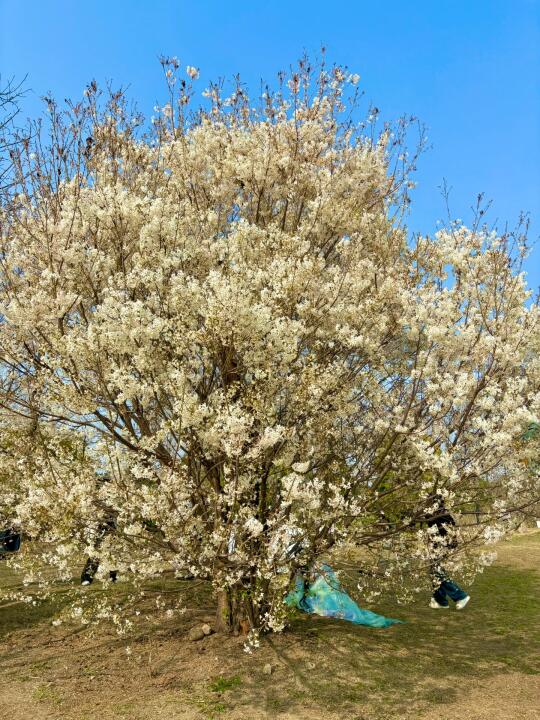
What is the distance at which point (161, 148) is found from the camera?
10.6 m

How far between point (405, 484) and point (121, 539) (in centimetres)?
399

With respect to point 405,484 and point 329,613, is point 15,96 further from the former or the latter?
point 329,613

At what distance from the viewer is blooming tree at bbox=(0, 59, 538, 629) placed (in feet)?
23.7

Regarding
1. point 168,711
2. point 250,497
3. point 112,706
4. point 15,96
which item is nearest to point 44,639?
point 112,706

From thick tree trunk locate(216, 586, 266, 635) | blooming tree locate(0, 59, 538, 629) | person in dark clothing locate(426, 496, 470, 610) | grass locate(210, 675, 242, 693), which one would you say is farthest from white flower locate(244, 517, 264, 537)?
thick tree trunk locate(216, 586, 266, 635)

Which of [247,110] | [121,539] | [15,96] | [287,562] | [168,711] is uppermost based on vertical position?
[247,110]

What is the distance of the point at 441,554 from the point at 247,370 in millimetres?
3662

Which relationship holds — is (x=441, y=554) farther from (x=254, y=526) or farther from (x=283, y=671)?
(x=254, y=526)

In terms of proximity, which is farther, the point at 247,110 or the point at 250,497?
the point at 247,110

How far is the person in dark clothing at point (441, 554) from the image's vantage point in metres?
Answer: 7.95

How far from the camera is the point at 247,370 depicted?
25.9 ft

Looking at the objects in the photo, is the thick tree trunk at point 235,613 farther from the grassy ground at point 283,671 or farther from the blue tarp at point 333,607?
the blue tarp at point 333,607

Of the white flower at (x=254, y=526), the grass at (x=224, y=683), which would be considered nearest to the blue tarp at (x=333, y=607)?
the grass at (x=224, y=683)

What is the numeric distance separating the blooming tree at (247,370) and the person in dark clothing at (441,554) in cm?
24
